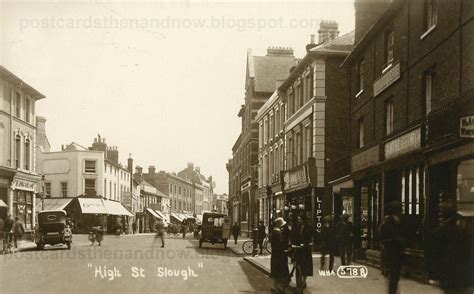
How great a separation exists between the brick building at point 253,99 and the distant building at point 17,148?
59.6 ft

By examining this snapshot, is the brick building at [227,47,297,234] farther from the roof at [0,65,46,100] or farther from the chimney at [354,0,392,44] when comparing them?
the chimney at [354,0,392,44]

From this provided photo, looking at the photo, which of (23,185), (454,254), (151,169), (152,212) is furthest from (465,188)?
(151,169)

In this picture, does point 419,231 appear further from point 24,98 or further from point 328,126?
→ point 24,98

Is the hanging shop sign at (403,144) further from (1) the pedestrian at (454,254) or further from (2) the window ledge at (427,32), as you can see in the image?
(1) the pedestrian at (454,254)

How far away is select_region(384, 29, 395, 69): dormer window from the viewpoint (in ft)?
63.1

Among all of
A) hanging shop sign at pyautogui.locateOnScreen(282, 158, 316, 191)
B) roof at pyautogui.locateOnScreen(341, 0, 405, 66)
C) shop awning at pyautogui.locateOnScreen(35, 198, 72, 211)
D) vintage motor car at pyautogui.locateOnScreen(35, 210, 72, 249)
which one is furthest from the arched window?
shop awning at pyautogui.locateOnScreen(35, 198, 72, 211)

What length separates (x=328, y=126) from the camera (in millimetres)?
28875

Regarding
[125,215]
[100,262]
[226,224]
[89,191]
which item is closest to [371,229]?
[100,262]

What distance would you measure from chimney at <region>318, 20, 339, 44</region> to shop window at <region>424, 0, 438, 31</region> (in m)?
16.5

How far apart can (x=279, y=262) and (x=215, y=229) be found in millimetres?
21930

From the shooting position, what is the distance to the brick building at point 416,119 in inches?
500

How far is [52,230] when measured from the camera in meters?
28.9

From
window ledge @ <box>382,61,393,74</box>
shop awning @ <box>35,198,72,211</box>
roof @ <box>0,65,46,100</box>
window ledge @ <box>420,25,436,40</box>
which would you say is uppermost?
roof @ <box>0,65,46,100</box>

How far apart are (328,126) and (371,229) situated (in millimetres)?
10058
